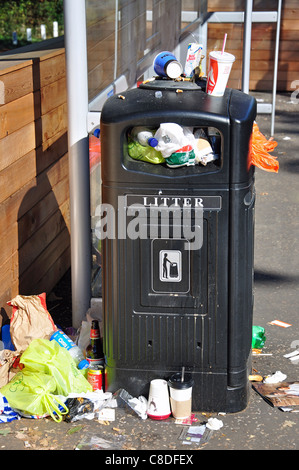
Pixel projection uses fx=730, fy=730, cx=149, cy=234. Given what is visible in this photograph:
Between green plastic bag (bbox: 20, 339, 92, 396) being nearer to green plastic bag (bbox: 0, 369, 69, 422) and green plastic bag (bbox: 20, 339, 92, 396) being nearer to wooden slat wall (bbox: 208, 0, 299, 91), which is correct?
green plastic bag (bbox: 0, 369, 69, 422)

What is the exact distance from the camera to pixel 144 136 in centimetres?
339

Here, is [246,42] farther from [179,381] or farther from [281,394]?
[179,381]

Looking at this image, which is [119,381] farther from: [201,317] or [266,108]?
[266,108]

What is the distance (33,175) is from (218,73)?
Answer: 1740 mm

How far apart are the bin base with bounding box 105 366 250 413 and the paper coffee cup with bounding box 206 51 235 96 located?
1386 mm

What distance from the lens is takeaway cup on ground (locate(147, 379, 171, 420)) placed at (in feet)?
11.6

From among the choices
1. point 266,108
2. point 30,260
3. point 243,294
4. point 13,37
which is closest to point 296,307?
point 243,294

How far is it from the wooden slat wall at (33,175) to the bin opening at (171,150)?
106cm

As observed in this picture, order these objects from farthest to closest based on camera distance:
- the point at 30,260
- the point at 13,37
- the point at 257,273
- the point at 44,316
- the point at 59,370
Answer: the point at 13,37 < the point at 257,273 < the point at 30,260 < the point at 44,316 < the point at 59,370

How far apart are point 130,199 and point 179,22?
5.20m

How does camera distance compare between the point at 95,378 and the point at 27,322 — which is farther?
the point at 27,322

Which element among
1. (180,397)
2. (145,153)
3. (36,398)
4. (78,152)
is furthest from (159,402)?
(78,152)

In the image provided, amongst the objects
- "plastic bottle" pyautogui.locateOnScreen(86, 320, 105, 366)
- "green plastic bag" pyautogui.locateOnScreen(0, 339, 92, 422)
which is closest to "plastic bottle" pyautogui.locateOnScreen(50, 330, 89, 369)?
"plastic bottle" pyautogui.locateOnScreen(86, 320, 105, 366)

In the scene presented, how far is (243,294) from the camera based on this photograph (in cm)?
354
